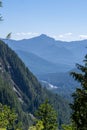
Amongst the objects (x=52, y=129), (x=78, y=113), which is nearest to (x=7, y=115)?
(x=52, y=129)

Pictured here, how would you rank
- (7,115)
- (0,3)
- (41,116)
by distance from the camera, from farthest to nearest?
(7,115) < (41,116) < (0,3)

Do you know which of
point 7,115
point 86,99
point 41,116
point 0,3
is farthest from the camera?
point 7,115

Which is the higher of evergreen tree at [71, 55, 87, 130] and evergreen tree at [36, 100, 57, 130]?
evergreen tree at [71, 55, 87, 130]

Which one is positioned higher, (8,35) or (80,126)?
(8,35)

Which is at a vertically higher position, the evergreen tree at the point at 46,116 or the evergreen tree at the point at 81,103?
the evergreen tree at the point at 81,103

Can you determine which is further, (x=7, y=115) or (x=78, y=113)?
(x=7, y=115)

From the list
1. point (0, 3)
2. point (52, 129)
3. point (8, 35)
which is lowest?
point (52, 129)

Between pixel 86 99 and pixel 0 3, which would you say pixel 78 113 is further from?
pixel 0 3

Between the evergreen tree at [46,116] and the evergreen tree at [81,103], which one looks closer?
the evergreen tree at [81,103]

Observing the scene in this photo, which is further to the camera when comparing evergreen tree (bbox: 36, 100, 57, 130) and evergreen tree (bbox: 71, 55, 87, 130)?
evergreen tree (bbox: 36, 100, 57, 130)

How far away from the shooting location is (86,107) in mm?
23844

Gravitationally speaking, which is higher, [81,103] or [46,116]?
[81,103]

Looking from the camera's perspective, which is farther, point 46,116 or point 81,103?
point 46,116

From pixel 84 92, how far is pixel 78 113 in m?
1.60
